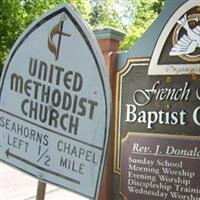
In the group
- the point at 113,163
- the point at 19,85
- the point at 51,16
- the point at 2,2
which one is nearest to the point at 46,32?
the point at 51,16

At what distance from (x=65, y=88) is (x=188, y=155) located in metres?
2.57

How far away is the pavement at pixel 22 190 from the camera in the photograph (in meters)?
9.15

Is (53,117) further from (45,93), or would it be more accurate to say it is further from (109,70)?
(109,70)

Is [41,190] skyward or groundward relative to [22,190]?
skyward

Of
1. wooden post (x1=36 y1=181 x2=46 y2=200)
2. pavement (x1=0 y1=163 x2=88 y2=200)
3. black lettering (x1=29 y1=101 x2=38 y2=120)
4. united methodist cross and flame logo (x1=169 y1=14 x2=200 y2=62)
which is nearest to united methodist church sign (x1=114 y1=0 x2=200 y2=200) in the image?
united methodist cross and flame logo (x1=169 y1=14 x2=200 y2=62)

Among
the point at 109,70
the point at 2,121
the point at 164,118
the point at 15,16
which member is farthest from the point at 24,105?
the point at 15,16

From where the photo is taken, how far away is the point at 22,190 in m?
9.84

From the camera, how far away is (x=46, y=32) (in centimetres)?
260

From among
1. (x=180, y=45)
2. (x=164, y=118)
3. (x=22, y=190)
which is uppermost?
(x=180, y=45)

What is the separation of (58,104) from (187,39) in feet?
8.81

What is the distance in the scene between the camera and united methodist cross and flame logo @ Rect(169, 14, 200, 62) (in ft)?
15.9

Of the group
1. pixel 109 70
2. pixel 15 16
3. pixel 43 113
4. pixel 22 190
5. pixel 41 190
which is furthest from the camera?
pixel 15 16

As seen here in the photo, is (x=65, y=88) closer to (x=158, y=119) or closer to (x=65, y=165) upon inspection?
(x=65, y=165)

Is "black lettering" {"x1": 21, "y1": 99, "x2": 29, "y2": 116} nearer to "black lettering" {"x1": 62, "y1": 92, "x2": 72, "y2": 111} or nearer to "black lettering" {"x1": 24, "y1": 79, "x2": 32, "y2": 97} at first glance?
"black lettering" {"x1": 24, "y1": 79, "x2": 32, "y2": 97}
